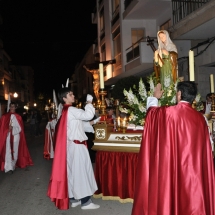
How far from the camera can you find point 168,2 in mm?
15562

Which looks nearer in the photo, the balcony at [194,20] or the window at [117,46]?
the balcony at [194,20]

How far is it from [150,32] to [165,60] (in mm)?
13986

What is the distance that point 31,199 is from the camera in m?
6.16

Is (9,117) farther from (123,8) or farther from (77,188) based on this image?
(123,8)

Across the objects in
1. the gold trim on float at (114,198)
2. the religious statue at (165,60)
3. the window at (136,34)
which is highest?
the window at (136,34)

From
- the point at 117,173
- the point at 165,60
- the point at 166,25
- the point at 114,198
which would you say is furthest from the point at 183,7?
the point at 114,198

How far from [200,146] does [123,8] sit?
58.5 feet

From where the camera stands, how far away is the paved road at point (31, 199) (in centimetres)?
536

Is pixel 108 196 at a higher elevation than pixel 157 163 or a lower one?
lower

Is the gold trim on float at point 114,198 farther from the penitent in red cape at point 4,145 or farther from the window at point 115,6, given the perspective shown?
the window at point 115,6

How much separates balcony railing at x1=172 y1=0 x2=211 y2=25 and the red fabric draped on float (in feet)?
23.8

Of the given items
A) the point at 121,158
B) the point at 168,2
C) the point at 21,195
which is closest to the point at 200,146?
the point at 121,158

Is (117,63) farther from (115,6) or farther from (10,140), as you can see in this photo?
(10,140)

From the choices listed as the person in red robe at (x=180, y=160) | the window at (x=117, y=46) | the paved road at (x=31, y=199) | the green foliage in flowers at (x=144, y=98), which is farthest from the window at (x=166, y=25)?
the person in red robe at (x=180, y=160)
